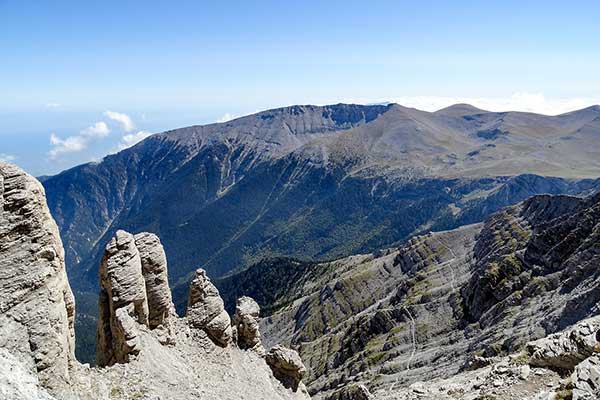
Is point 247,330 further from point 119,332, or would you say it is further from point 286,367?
point 119,332

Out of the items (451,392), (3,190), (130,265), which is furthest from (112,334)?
(451,392)

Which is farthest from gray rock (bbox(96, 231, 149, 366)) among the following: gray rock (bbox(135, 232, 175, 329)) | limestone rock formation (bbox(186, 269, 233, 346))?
limestone rock formation (bbox(186, 269, 233, 346))

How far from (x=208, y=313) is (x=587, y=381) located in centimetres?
4029

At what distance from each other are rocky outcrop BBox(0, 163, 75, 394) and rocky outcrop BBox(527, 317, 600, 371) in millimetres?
36909

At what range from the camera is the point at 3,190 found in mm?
31297

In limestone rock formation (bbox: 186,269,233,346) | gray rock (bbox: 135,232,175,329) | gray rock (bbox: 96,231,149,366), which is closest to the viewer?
gray rock (bbox: 96,231,149,366)

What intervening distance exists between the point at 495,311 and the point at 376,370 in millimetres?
33833

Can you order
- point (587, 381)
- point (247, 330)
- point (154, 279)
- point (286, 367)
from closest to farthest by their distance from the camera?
point (587, 381) → point (154, 279) → point (286, 367) → point (247, 330)

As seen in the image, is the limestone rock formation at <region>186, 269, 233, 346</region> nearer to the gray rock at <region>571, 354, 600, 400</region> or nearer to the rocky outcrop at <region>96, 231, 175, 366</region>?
the rocky outcrop at <region>96, 231, 175, 366</region>

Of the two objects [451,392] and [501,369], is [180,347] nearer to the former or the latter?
[451,392]

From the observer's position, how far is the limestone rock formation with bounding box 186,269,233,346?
56750 mm

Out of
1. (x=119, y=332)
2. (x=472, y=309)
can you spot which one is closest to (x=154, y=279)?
(x=119, y=332)

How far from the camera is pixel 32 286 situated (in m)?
30.6

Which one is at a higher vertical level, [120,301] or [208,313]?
[120,301]
